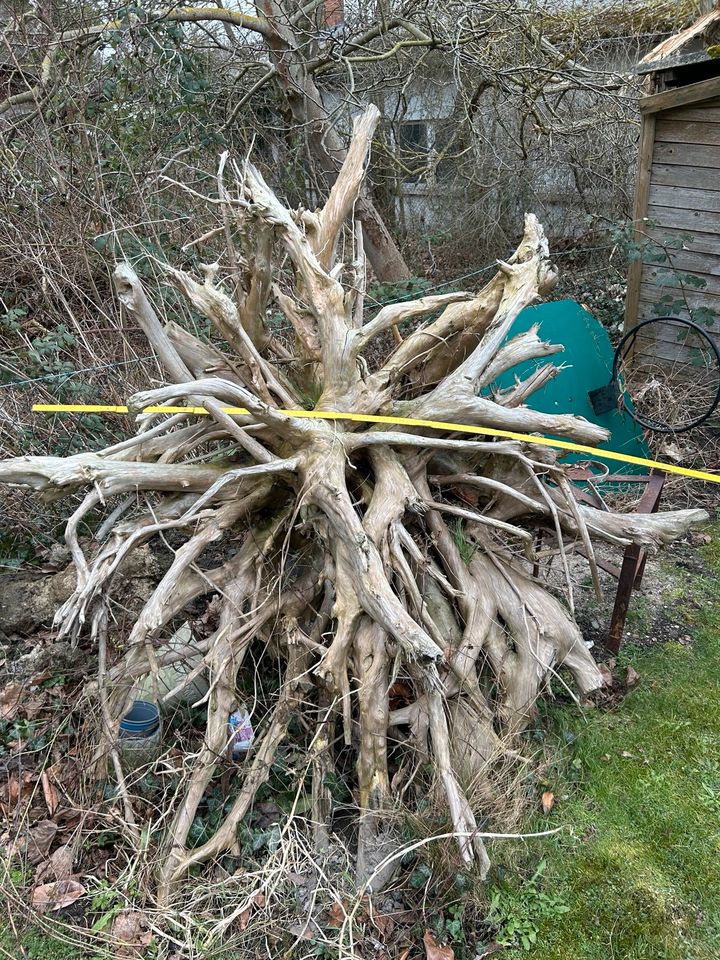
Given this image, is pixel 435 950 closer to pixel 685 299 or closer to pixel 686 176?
pixel 685 299

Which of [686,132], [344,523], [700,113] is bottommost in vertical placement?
[344,523]

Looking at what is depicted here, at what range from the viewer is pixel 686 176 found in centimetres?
584

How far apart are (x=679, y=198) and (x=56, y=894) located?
6206mm

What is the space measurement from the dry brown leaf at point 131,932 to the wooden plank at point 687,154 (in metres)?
6.09

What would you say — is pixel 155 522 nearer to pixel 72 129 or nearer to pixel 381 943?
pixel 381 943

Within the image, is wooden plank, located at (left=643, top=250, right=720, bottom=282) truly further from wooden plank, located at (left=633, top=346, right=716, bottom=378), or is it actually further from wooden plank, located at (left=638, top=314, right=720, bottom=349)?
wooden plank, located at (left=633, top=346, right=716, bottom=378)

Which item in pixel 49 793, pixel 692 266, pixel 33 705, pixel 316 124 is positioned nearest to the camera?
pixel 49 793

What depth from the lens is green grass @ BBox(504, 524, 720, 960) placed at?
2.80m

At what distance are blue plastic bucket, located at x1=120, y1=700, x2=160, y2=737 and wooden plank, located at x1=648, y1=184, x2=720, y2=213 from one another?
212 inches

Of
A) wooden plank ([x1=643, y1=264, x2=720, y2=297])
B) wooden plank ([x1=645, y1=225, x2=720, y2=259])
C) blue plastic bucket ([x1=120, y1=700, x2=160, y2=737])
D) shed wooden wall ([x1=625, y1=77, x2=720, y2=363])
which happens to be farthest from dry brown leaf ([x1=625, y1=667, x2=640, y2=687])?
wooden plank ([x1=645, y1=225, x2=720, y2=259])

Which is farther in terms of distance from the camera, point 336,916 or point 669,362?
point 669,362

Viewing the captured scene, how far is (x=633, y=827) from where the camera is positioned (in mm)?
3184

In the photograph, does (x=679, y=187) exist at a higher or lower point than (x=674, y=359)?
higher

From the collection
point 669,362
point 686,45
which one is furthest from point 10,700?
point 686,45
